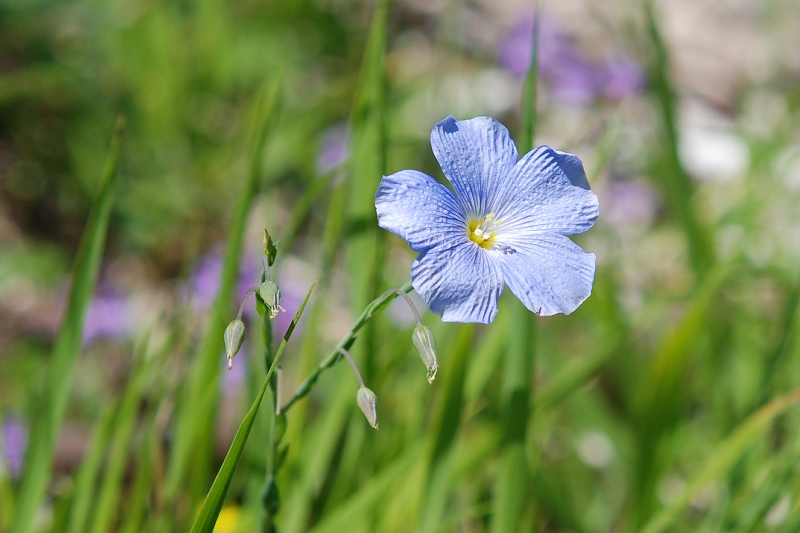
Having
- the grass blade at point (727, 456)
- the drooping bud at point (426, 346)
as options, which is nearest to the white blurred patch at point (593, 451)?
the grass blade at point (727, 456)

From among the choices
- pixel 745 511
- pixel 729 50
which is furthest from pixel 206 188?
pixel 729 50

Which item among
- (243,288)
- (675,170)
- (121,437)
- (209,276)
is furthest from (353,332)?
(209,276)

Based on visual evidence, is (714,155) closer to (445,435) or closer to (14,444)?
(445,435)

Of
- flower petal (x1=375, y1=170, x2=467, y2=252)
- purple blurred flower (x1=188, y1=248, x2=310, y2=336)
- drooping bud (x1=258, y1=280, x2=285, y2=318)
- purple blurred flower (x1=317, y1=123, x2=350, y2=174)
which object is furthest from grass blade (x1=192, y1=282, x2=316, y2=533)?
purple blurred flower (x1=317, y1=123, x2=350, y2=174)

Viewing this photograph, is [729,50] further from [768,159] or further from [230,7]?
[230,7]

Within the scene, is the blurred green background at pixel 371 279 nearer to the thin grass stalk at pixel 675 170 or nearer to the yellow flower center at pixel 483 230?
the thin grass stalk at pixel 675 170

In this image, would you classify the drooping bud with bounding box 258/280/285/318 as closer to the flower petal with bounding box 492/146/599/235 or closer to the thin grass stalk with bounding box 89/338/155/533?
the flower petal with bounding box 492/146/599/235
